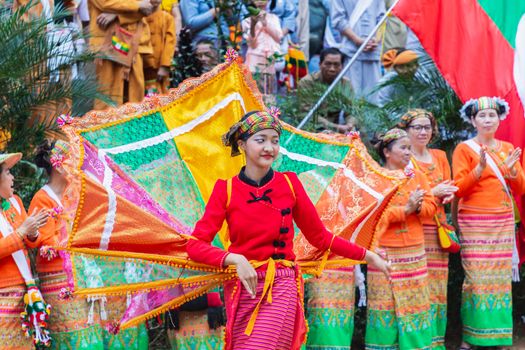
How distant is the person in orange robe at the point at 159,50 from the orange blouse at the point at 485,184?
3.97 m

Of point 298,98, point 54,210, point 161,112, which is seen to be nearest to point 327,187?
point 161,112

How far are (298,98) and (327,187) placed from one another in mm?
3829

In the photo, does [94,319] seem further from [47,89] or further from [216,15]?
[216,15]

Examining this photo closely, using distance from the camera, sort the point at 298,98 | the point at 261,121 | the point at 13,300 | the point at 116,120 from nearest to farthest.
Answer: the point at 261,121 → the point at 116,120 → the point at 13,300 → the point at 298,98

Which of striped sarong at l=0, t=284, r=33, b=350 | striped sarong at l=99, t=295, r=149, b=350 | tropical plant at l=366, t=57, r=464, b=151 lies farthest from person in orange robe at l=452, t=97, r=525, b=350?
striped sarong at l=0, t=284, r=33, b=350

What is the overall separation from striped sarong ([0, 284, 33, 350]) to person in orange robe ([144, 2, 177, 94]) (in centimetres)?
476

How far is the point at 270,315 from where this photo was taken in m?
5.82

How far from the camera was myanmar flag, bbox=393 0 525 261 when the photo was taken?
31.6ft

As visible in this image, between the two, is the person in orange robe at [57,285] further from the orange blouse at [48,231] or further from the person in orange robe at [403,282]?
the person in orange robe at [403,282]

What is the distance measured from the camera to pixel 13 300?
7.01 metres

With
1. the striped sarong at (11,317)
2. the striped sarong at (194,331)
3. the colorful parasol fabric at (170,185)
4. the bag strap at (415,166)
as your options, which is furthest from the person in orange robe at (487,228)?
the striped sarong at (11,317)

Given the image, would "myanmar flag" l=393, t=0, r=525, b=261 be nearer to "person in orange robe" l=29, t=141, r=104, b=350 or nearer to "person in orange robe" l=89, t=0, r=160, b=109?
"person in orange robe" l=89, t=0, r=160, b=109

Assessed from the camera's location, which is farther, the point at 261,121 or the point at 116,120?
the point at 116,120

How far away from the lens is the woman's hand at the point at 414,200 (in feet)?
27.0
